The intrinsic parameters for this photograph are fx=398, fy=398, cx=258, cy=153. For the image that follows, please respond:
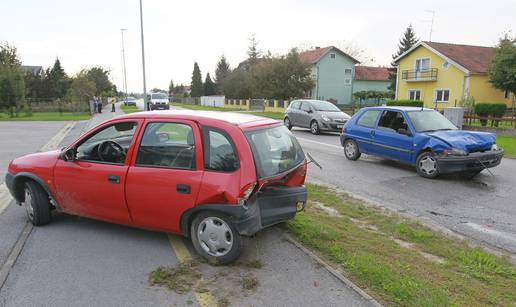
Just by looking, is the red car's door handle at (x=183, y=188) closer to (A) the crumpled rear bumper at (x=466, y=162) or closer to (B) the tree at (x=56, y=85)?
(A) the crumpled rear bumper at (x=466, y=162)

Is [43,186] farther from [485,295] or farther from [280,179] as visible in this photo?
[485,295]

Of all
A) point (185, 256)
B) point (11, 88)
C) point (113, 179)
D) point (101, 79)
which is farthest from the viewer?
point (101, 79)

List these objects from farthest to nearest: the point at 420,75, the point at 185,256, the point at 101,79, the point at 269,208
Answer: the point at 101,79
the point at 420,75
the point at 269,208
the point at 185,256

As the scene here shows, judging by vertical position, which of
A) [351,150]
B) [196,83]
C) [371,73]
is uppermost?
[371,73]

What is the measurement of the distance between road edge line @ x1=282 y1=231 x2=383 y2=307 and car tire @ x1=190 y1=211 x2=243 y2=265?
0.80 metres

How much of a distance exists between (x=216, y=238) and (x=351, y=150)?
24.4 ft

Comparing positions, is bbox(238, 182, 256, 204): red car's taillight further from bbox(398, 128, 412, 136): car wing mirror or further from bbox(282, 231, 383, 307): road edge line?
bbox(398, 128, 412, 136): car wing mirror

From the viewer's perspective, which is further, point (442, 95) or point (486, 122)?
point (442, 95)

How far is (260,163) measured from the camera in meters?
4.09

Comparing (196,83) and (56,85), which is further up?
(196,83)

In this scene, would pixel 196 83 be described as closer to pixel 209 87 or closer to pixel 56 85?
pixel 209 87

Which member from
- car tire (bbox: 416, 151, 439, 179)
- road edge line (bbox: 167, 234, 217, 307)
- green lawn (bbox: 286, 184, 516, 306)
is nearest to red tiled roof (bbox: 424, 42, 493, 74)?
car tire (bbox: 416, 151, 439, 179)

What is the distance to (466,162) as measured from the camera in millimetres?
7996

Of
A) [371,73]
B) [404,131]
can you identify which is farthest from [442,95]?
[404,131]
